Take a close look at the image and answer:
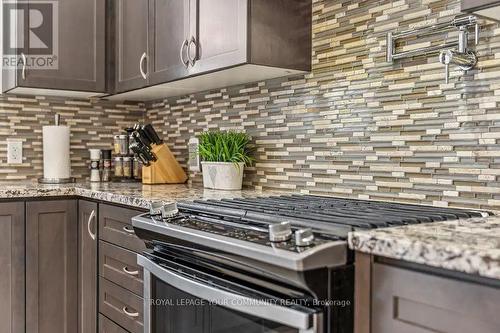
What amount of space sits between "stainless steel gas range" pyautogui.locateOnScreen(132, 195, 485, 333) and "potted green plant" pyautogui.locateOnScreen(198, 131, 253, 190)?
0.50m

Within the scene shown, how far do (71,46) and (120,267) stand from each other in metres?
1.28

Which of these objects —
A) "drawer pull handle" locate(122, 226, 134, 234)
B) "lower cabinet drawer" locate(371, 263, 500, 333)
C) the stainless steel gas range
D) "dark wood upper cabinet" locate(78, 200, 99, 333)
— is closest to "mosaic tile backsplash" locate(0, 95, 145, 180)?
"dark wood upper cabinet" locate(78, 200, 99, 333)

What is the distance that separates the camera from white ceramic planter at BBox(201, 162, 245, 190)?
7.19 feet

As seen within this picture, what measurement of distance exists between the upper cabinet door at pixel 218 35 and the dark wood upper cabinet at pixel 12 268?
103 centimetres

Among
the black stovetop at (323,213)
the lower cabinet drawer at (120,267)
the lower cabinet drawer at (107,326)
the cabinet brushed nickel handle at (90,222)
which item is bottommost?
the lower cabinet drawer at (107,326)

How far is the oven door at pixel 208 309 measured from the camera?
3.40 ft

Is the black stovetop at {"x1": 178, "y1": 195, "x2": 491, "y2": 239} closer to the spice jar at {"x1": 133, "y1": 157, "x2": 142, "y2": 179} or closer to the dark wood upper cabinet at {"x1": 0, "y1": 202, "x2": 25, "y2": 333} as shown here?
the dark wood upper cabinet at {"x1": 0, "y1": 202, "x2": 25, "y2": 333}

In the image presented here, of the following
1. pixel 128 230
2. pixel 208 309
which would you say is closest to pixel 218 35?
pixel 128 230

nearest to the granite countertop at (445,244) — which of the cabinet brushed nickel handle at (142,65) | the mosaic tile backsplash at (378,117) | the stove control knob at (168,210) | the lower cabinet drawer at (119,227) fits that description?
the mosaic tile backsplash at (378,117)

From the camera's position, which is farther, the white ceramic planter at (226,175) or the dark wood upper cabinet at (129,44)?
the dark wood upper cabinet at (129,44)

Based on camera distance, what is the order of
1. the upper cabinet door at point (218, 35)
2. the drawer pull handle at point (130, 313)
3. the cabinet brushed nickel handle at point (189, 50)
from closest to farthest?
the upper cabinet door at point (218, 35) → the drawer pull handle at point (130, 313) → the cabinet brushed nickel handle at point (189, 50)

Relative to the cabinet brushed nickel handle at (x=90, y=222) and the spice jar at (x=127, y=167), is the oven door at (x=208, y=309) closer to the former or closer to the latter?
the cabinet brushed nickel handle at (x=90, y=222)

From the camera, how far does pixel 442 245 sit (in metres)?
0.86

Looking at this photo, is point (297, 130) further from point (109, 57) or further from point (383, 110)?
point (109, 57)
